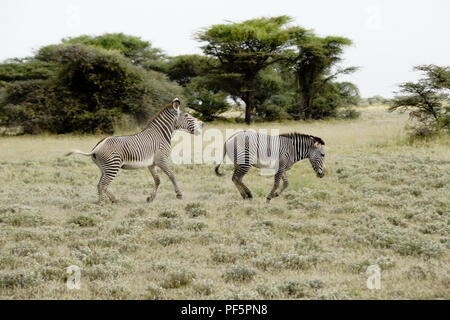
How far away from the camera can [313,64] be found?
39125mm

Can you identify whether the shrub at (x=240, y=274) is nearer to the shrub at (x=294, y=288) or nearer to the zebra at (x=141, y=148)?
the shrub at (x=294, y=288)

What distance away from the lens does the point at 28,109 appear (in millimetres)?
27828

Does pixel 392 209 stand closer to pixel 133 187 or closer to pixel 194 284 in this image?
pixel 194 284

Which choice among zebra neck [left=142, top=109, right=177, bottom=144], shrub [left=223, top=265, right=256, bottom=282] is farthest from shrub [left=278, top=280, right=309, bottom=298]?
zebra neck [left=142, top=109, right=177, bottom=144]

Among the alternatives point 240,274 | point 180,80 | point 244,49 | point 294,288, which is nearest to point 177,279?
point 240,274

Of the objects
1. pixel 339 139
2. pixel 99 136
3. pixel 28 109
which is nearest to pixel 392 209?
pixel 339 139

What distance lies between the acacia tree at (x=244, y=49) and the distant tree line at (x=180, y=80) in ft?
0.27

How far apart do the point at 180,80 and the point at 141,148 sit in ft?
119

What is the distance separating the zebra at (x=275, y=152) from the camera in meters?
10.2

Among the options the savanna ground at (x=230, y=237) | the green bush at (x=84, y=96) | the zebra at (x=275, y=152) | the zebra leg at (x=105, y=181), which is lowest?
the savanna ground at (x=230, y=237)

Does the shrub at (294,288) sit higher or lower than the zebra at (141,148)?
lower

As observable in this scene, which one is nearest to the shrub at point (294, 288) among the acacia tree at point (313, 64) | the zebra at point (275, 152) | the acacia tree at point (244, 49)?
the zebra at point (275, 152)

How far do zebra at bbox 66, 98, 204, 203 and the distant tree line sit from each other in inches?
666

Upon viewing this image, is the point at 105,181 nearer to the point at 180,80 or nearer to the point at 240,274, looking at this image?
the point at 240,274
